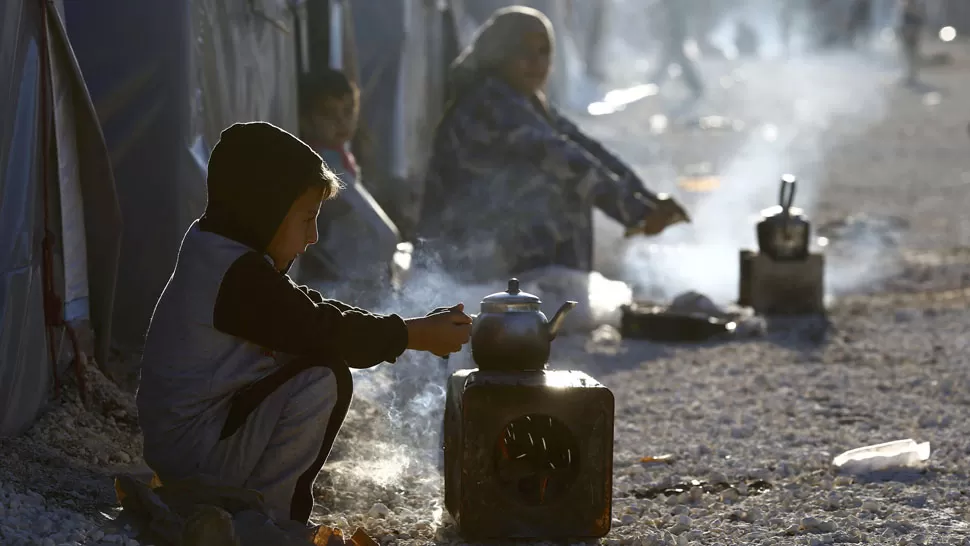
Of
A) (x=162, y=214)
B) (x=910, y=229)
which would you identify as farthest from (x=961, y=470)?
(x=910, y=229)

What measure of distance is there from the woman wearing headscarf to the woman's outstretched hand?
51mm

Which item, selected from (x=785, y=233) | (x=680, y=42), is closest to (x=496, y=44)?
(x=785, y=233)

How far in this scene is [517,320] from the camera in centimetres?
330

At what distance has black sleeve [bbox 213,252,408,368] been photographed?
8.96 feet

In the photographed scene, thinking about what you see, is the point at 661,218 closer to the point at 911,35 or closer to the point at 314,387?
the point at 314,387

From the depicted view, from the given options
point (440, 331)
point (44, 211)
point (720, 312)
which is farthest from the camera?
point (720, 312)

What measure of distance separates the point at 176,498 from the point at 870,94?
22526 millimetres

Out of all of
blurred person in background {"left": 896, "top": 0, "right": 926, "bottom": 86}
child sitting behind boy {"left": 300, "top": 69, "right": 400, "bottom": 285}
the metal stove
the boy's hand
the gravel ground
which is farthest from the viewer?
blurred person in background {"left": 896, "top": 0, "right": 926, "bottom": 86}

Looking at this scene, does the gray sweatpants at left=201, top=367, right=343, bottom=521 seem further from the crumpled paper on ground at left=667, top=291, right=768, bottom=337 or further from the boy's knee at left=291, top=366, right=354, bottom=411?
the crumpled paper on ground at left=667, top=291, right=768, bottom=337

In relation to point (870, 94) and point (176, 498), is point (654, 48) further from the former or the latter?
point (176, 498)

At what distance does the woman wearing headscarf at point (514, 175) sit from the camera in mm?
7051

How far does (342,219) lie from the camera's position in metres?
5.95

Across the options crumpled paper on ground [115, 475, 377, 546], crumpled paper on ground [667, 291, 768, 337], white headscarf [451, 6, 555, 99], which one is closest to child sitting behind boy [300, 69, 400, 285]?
white headscarf [451, 6, 555, 99]

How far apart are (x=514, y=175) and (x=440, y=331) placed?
4.27 metres
